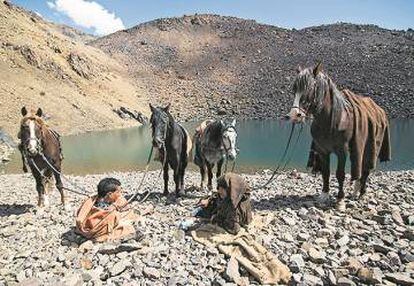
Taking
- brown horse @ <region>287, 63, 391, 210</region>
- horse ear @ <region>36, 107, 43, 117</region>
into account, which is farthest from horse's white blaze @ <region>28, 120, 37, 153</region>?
brown horse @ <region>287, 63, 391, 210</region>

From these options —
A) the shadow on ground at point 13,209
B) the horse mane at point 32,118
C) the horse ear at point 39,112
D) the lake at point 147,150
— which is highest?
the horse ear at point 39,112

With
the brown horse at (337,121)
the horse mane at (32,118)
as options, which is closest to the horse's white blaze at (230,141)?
the brown horse at (337,121)

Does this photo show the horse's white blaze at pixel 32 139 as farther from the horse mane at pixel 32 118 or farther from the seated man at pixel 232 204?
the seated man at pixel 232 204

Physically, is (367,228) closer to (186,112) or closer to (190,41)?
(186,112)

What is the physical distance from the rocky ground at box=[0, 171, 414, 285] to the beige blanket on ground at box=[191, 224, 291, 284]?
14 cm

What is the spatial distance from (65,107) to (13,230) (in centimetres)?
3551

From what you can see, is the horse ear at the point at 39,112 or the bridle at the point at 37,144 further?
the horse ear at the point at 39,112

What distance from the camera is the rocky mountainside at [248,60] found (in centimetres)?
5816

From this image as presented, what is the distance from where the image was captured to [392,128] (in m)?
40.6

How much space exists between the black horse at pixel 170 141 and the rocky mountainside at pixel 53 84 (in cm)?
2682

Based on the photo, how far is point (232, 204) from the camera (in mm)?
7812

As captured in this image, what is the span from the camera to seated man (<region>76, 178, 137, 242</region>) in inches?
322

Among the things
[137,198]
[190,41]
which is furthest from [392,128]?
[190,41]

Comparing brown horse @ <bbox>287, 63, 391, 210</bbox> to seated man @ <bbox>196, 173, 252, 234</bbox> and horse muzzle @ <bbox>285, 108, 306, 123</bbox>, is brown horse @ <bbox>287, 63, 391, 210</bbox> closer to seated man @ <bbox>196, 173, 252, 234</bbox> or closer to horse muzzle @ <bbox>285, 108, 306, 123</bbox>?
horse muzzle @ <bbox>285, 108, 306, 123</bbox>
